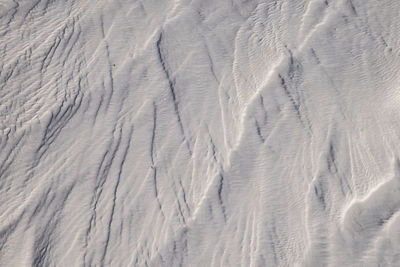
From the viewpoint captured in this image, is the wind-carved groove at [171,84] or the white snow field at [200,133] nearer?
the white snow field at [200,133]

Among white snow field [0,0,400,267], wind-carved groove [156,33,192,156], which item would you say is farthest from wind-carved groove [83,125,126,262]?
wind-carved groove [156,33,192,156]

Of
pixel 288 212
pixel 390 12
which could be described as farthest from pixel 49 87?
pixel 390 12

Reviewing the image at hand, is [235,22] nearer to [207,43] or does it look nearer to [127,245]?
[207,43]

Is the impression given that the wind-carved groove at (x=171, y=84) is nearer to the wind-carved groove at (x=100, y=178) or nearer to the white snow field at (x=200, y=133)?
the white snow field at (x=200, y=133)

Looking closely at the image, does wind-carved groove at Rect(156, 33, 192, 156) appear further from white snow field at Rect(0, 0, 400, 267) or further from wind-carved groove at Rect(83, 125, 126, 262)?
wind-carved groove at Rect(83, 125, 126, 262)

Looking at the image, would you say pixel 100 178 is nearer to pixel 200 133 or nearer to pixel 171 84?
pixel 200 133

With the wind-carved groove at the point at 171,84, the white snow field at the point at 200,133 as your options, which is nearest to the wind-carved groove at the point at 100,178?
the white snow field at the point at 200,133

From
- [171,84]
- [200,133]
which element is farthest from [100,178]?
[171,84]

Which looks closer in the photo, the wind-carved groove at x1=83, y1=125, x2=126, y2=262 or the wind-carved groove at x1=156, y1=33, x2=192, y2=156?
the wind-carved groove at x1=83, y1=125, x2=126, y2=262
